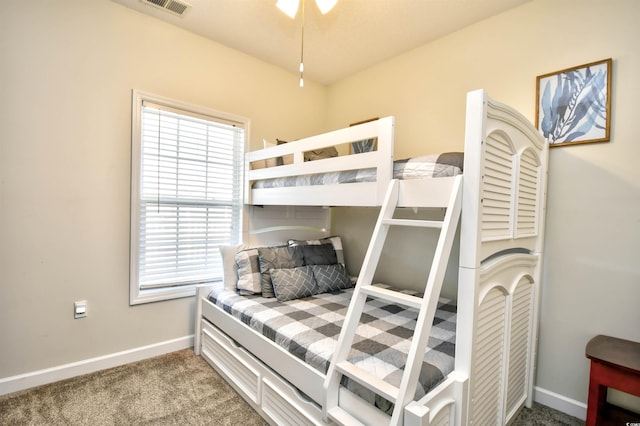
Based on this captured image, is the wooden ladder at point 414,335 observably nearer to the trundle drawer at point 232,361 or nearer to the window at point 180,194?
the trundle drawer at point 232,361

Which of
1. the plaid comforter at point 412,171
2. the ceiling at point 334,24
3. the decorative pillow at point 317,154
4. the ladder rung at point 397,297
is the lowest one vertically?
the ladder rung at point 397,297

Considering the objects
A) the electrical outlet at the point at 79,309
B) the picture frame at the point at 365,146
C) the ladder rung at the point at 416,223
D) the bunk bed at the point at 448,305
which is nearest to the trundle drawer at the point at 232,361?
the bunk bed at the point at 448,305

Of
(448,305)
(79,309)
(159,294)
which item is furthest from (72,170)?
(448,305)

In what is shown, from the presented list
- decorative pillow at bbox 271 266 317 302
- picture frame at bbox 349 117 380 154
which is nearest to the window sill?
decorative pillow at bbox 271 266 317 302

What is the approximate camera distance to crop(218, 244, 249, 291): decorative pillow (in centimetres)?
253

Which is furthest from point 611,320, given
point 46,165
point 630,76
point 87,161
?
point 46,165

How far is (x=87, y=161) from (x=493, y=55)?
3.08 m

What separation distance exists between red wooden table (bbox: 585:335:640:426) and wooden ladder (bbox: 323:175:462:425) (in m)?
1.05

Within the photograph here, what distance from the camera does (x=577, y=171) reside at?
1.91 meters

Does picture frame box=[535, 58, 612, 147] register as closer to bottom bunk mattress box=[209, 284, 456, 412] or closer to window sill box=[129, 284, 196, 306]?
bottom bunk mattress box=[209, 284, 456, 412]

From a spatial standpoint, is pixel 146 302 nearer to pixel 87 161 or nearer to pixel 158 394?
pixel 158 394

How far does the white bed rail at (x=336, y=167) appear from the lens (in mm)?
1740

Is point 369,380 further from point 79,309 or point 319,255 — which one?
point 79,309

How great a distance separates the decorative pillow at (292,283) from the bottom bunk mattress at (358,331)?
0.05m
